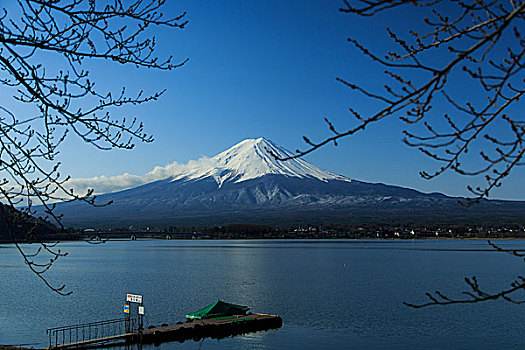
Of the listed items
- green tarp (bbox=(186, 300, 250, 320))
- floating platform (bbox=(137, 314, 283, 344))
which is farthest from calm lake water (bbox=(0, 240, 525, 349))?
green tarp (bbox=(186, 300, 250, 320))

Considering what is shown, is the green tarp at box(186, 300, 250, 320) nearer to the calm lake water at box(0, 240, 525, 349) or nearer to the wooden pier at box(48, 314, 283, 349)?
the wooden pier at box(48, 314, 283, 349)

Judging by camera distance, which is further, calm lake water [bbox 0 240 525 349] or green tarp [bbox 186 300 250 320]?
green tarp [bbox 186 300 250 320]

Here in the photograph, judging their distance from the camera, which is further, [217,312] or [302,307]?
[302,307]

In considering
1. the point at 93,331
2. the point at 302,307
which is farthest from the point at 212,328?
the point at 302,307

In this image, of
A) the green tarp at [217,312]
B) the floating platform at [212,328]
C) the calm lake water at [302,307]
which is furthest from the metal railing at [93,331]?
the green tarp at [217,312]

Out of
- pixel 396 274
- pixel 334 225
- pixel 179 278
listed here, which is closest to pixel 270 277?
pixel 179 278

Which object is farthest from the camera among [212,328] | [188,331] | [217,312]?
[217,312]

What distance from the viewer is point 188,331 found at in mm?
21625

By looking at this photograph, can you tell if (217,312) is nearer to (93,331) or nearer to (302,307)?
(93,331)

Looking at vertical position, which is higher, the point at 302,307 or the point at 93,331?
the point at 93,331

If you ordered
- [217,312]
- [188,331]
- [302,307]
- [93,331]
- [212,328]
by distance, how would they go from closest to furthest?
[188,331] → [212,328] → [93,331] → [217,312] → [302,307]

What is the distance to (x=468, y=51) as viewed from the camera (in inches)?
80.3

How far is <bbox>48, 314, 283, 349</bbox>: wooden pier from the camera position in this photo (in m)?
19.6

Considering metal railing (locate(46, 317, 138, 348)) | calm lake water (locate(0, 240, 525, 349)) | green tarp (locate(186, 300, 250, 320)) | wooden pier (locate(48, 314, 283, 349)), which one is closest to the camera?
wooden pier (locate(48, 314, 283, 349))
